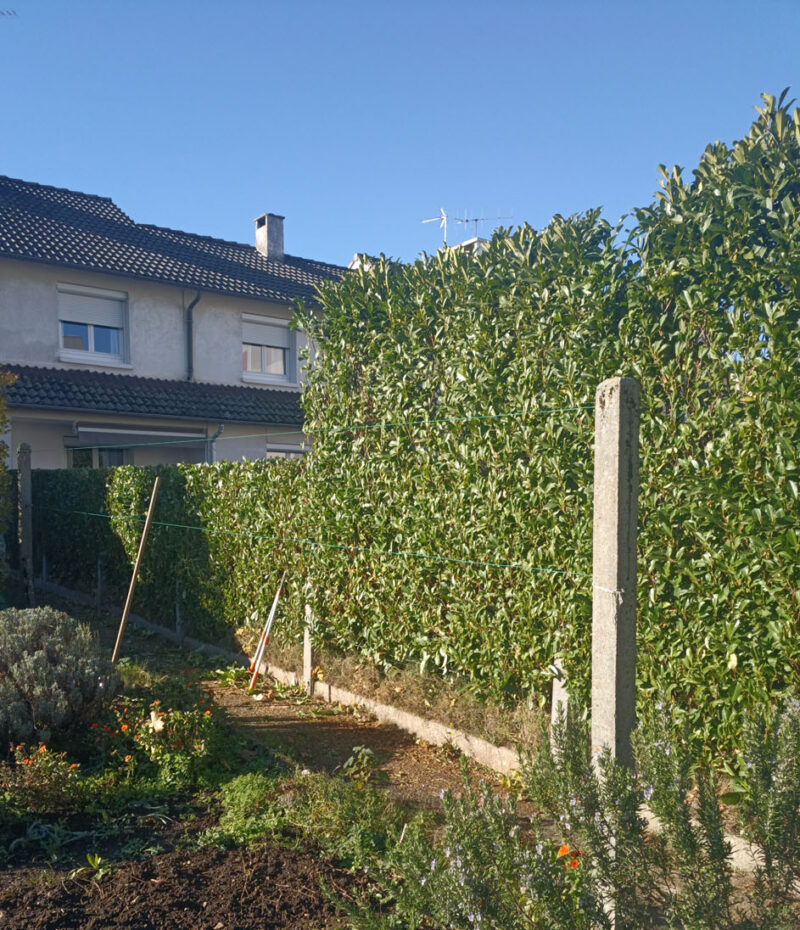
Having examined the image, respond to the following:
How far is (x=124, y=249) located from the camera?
19.0 m

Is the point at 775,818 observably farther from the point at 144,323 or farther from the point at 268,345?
the point at 268,345

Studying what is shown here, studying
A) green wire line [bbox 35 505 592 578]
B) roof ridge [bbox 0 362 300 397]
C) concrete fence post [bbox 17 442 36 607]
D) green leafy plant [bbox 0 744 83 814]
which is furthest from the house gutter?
green leafy plant [bbox 0 744 83 814]

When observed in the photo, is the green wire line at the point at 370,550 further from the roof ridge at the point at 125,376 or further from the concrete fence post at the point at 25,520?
the roof ridge at the point at 125,376

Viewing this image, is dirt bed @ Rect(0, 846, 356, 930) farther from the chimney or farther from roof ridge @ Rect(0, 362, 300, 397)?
the chimney

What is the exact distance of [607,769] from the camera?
288 cm

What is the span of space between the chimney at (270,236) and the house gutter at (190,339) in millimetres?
5227

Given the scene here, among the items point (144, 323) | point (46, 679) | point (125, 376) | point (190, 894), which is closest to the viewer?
point (190, 894)

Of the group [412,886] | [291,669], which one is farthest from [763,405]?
[291,669]

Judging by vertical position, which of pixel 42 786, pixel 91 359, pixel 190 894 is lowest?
pixel 190 894

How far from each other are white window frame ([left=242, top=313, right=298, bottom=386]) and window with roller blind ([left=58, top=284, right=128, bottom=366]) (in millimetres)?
3021

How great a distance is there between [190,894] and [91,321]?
625 inches

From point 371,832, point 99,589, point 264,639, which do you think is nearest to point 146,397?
point 99,589

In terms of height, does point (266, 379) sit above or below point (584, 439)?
above

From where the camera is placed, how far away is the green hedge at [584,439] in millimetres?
4180
